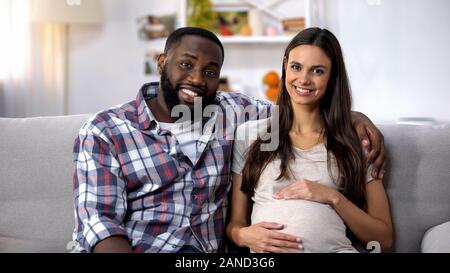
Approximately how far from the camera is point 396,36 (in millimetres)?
3492

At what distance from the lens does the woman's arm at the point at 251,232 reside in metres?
1.49

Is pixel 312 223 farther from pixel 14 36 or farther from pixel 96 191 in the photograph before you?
pixel 14 36

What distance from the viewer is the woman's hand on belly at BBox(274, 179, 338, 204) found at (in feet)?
4.97

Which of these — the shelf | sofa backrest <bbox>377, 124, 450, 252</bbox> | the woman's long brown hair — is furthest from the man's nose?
the shelf

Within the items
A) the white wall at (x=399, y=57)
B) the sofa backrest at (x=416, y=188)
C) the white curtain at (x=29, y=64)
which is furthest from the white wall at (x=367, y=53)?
the sofa backrest at (x=416, y=188)

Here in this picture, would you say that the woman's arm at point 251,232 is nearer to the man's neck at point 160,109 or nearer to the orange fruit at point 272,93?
the man's neck at point 160,109

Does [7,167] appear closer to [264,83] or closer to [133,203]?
[133,203]

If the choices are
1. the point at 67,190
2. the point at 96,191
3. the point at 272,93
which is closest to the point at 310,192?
the point at 96,191

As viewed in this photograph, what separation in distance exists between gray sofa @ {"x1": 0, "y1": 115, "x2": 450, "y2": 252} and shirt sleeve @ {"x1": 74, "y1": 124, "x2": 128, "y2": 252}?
220 millimetres

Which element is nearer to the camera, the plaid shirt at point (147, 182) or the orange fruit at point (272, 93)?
the plaid shirt at point (147, 182)

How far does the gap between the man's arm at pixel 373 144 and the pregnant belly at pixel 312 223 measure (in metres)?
0.18

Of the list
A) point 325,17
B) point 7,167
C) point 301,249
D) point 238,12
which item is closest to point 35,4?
point 238,12

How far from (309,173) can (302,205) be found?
12 centimetres

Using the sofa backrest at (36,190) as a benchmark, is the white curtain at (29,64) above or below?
above
